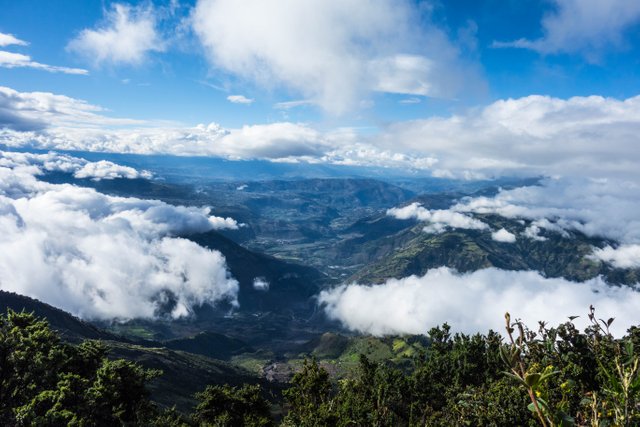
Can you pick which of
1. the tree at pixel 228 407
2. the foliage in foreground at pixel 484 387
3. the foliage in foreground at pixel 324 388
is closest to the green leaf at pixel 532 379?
the foliage in foreground at pixel 484 387

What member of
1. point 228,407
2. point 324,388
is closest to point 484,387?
point 324,388

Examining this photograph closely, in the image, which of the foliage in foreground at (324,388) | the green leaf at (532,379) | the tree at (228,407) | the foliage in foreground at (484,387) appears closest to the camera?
the green leaf at (532,379)

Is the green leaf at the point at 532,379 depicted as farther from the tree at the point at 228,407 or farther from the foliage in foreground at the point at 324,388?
the tree at the point at 228,407

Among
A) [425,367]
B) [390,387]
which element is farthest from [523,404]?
[425,367]

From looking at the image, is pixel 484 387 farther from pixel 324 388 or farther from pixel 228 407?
pixel 228 407

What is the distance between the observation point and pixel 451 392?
8700cm

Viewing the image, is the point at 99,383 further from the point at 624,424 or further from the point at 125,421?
the point at 624,424

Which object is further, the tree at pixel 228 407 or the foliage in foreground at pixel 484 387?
the tree at pixel 228 407

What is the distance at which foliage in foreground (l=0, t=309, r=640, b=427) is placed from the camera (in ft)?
145

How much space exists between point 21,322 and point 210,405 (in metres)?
45.3

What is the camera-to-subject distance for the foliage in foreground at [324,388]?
44.2 m

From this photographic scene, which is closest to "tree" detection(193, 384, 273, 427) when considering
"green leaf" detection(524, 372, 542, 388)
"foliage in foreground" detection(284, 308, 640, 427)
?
"foliage in foreground" detection(284, 308, 640, 427)

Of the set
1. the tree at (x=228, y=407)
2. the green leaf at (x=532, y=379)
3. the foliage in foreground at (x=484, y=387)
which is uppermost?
the green leaf at (x=532, y=379)

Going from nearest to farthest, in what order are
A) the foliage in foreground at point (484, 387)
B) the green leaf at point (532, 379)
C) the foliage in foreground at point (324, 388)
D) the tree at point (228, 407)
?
the green leaf at point (532, 379), the foliage in foreground at point (484, 387), the foliage in foreground at point (324, 388), the tree at point (228, 407)
